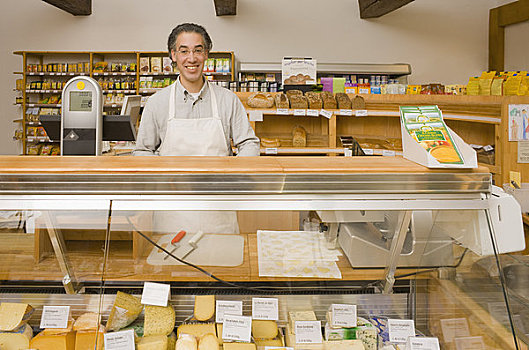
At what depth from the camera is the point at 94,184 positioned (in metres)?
1.20

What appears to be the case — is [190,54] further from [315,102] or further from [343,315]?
[315,102]

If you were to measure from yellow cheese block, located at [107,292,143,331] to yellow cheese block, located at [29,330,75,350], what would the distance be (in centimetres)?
12

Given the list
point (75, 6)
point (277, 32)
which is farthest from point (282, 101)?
point (75, 6)

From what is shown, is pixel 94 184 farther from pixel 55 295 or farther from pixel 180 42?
pixel 180 42

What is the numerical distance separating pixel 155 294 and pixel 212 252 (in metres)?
0.21

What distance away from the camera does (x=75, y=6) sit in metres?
7.44

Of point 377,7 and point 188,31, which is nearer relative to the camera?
point 188,31

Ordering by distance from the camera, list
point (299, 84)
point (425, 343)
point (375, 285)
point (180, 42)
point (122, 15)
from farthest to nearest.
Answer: point (122, 15)
point (299, 84)
point (180, 42)
point (375, 285)
point (425, 343)

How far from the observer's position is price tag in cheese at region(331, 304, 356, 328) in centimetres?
141

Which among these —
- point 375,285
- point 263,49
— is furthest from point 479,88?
point 263,49

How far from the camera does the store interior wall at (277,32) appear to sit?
801 centimetres

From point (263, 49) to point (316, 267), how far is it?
707cm

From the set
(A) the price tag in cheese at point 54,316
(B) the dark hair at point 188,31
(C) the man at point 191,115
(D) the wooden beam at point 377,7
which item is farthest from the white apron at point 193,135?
(D) the wooden beam at point 377,7

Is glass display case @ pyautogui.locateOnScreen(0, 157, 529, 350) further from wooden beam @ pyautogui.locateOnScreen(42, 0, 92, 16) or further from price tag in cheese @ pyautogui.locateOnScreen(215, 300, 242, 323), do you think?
wooden beam @ pyautogui.locateOnScreen(42, 0, 92, 16)
